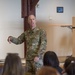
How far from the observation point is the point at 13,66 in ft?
6.86

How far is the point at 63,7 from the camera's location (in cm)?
784

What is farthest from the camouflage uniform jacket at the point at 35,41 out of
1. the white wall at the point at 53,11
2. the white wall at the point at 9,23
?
the white wall at the point at 53,11

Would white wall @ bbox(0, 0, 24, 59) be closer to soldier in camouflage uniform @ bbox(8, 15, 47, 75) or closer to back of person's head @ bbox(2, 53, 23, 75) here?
soldier in camouflage uniform @ bbox(8, 15, 47, 75)

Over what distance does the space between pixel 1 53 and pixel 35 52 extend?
13.2 ft

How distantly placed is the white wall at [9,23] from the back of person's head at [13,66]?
533 centimetres

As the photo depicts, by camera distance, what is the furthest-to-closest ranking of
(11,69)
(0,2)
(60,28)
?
(60,28)
(0,2)
(11,69)

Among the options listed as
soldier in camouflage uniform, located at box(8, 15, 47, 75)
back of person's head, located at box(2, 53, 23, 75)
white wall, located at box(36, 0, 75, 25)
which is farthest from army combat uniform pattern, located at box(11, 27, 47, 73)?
white wall, located at box(36, 0, 75, 25)

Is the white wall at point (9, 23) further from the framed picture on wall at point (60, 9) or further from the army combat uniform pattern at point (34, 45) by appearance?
the army combat uniform pattern at point (34, 45)

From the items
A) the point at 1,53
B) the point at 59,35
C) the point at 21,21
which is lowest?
the point at 1,53

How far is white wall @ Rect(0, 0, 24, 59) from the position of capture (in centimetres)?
740

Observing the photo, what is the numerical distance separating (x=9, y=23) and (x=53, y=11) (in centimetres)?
153

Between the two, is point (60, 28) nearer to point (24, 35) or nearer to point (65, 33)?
point (65, 33)

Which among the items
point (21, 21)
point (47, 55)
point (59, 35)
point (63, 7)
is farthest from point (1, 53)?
point (47, 55)

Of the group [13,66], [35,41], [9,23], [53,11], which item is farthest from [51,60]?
[53,11]
